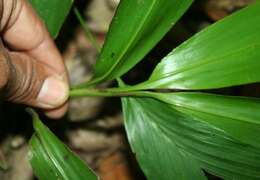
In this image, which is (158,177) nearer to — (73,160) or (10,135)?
(73,160)

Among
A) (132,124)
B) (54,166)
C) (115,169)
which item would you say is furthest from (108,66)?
(115,169)

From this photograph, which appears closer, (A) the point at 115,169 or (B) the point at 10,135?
(B) the point at 10,135

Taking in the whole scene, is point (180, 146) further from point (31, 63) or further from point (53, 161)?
point (31, 63)

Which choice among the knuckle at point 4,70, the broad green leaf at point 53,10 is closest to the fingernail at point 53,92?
the broad green leaf at point 53,10

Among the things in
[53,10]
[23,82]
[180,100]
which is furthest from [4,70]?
[180,100]

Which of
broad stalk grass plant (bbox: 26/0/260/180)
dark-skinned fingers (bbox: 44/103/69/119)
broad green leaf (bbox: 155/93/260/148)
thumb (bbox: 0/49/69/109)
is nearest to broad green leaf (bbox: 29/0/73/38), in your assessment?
broad stalk grass plant (bbox: 26/0/260/180)

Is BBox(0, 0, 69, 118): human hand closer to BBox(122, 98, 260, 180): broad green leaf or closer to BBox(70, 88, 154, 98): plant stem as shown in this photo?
BBox(70, 88, 154, 98): plant stem

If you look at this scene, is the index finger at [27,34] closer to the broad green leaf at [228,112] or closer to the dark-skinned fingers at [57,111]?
the dark-skinned fingers at [57,111]
